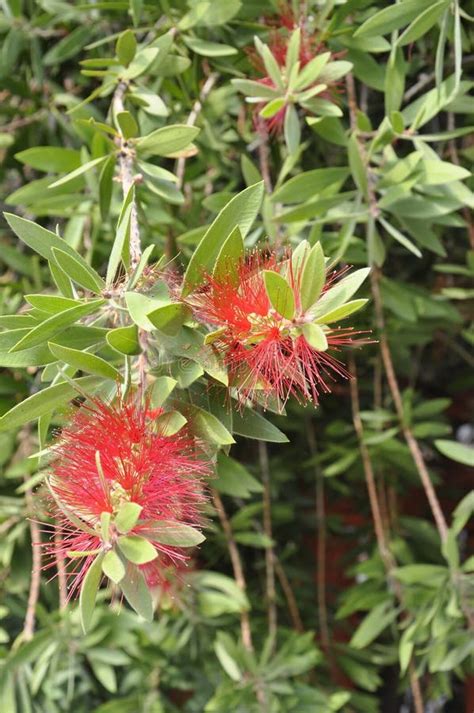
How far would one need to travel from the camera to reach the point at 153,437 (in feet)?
2.07

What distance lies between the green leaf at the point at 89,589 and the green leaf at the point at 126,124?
443 millimetres

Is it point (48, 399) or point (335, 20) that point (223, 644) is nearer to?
point (48, 399)

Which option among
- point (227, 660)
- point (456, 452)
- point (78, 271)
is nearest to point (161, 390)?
point (78, 271)

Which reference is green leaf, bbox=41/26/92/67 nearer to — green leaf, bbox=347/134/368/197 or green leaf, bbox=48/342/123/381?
green leaf, bbox=347/134/368/197

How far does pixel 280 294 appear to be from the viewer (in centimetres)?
56

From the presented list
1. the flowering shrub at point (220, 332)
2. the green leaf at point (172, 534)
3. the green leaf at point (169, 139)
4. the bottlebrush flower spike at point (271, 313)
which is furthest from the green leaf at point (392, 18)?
the green leaf at point (172, 534)

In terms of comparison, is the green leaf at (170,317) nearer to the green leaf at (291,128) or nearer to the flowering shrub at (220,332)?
the flowering shrub at (220,332)

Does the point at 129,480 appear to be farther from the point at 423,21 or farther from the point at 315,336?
the point at 423,21

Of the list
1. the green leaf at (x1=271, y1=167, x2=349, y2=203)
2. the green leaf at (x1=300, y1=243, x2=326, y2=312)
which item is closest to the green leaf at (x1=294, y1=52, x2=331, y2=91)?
the green leaf at (x1=271, y1=167, x2=349, y2=203)

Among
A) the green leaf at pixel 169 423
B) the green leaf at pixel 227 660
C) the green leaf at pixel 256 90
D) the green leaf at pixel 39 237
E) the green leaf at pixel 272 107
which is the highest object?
the green leaf at pixel 256 90

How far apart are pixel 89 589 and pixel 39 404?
0.16m

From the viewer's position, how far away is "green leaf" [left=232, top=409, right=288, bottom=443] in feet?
2.25

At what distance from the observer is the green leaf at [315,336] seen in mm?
556

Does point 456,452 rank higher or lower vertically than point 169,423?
lower
